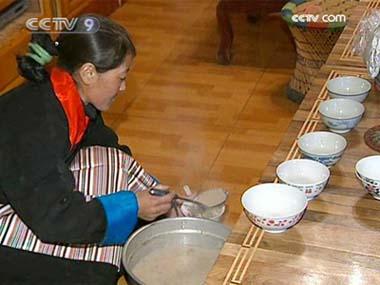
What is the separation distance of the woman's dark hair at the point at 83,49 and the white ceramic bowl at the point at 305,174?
528mm

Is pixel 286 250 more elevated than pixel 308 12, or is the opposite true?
pixel 286 250

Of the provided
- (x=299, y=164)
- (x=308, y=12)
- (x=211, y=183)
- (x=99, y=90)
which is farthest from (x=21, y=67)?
(x=308, y=12)

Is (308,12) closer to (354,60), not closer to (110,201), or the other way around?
(354,60)

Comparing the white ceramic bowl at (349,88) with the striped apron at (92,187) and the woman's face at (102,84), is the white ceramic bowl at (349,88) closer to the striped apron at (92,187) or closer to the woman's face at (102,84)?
the woman's face at (102,84)

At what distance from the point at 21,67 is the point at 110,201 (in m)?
0.38

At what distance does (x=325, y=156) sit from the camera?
1.58 metres

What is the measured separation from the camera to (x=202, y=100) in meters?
3.46

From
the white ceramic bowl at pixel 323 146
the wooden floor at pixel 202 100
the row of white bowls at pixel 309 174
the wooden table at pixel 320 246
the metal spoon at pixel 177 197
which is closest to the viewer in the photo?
the wooden table at pixel 320 246

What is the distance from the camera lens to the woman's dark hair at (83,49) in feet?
5.96

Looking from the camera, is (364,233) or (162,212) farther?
(162,212)

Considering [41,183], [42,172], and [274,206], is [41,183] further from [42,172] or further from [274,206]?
[274,206]

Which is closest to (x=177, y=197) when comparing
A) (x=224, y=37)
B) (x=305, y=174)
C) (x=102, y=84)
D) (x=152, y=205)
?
(x=152, y=205)

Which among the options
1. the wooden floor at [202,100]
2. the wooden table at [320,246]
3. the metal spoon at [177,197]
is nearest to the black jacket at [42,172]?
the metal spoon at [177,197]

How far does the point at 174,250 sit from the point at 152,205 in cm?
14
